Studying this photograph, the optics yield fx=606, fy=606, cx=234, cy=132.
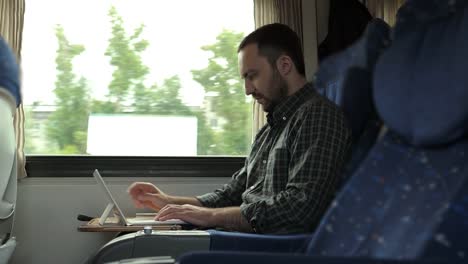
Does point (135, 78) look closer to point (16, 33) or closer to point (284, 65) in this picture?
point (16, 33)

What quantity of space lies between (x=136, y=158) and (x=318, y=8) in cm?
118

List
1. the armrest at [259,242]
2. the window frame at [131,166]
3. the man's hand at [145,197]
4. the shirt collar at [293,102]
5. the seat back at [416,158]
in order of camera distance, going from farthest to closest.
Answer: the window frame at [131,166] < the man's hand at [145,197] < the shirt collar at [293,102] < the armrest at [259,242] < the seat back at [416,158]

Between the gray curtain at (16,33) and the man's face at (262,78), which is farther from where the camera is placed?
the gray curtain at (16,33)

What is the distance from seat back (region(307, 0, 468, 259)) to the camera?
1.11 meters

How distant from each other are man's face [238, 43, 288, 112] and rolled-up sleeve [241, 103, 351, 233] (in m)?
0.29

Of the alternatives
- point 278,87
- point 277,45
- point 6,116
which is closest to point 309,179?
point 278,87

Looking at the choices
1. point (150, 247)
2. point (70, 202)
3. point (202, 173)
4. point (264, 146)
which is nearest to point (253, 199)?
point (264, 146)

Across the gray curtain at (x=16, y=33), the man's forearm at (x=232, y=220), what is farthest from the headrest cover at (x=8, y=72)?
the man's forearm at (x=232, y=220)

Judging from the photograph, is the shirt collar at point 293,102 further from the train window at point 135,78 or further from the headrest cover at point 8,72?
the headrest cover at point 8,72

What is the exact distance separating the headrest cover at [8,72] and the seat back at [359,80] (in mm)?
1092

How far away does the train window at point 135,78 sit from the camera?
8.97 feet

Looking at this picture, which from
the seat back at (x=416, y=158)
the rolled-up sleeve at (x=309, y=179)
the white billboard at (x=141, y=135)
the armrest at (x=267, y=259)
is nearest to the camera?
the armrest at (x=267, y=259)

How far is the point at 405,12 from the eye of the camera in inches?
53.6

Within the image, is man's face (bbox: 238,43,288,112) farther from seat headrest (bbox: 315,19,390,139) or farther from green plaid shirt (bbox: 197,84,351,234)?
seat headrest (bbox: 315,19,390,139)
